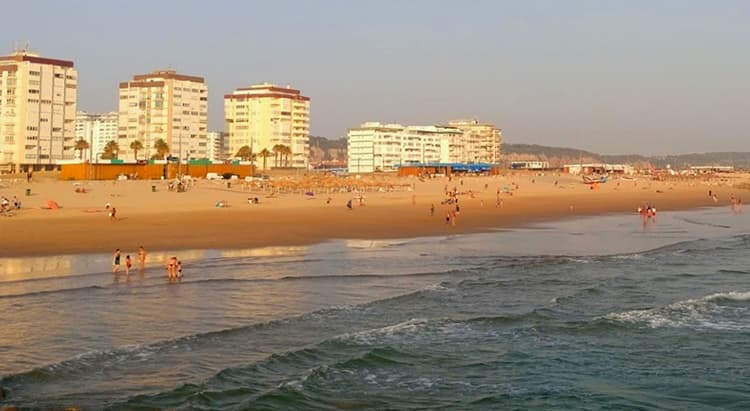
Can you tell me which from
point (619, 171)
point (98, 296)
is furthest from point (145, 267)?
point (619, 171)

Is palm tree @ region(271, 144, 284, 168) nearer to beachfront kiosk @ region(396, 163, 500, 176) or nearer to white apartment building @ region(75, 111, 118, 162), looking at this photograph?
beachfront kiosk @ region(396, 163, 500, 176)

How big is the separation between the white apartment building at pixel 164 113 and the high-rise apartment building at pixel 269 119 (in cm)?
1375

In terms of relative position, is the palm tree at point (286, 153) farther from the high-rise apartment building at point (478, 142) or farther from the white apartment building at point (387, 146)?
the high-rise apartment building at point (478, 142)

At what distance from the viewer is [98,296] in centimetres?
1955

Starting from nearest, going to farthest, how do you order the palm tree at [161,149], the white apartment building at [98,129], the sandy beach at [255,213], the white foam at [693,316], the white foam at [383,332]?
the white foam at [383,332], the white foam at [693,316], the sandy beach at [255,213], the palm tree at [161,149], the white apartment building at [98,129]

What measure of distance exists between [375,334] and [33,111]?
305 feet

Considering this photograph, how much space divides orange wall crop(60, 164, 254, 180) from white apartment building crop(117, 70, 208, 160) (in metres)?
32.5

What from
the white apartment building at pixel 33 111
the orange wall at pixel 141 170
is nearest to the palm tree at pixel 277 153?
the white apartment building at pixel 33 111

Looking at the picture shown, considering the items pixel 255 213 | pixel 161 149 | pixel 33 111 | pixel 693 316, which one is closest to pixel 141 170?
pixel 161 149

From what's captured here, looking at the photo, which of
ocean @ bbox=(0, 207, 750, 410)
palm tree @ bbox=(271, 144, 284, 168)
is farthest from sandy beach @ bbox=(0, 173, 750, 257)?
palm tree @ bbox=(271, 144, 284, 168)

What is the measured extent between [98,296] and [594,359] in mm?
11477

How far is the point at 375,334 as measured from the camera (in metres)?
15.8

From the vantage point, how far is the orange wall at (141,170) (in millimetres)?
73344

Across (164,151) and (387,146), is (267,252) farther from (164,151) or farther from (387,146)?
(387,146)
